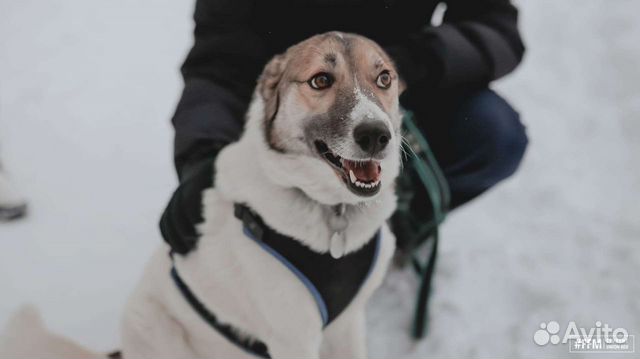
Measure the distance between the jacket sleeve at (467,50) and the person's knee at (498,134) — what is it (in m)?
0.12

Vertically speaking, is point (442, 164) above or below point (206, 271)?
below

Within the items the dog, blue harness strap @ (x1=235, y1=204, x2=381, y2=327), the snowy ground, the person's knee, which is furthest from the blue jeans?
blue harness strap @ (x1=235, y1=204, x2=381, y2=327)

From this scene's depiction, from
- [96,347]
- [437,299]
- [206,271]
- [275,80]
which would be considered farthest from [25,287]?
[437,299]

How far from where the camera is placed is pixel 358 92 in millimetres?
1589

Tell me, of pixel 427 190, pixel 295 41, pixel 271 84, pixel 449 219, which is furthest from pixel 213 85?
pixel 449 219

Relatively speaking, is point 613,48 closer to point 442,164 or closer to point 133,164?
point 442,164

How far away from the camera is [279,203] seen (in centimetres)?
172

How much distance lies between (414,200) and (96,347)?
1544mm

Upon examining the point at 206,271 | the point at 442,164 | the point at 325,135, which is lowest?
the point at 442,164

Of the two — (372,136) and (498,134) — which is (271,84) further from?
(498,134)

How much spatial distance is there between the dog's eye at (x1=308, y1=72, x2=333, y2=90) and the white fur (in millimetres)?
191

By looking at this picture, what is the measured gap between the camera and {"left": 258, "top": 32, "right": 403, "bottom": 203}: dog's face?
5.08 feet

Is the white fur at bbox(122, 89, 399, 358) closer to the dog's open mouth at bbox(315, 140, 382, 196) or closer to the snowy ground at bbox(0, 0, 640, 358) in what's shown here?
the dog's open mouth at bbox(315, 140, 382, 196)

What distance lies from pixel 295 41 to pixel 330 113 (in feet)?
2.97
